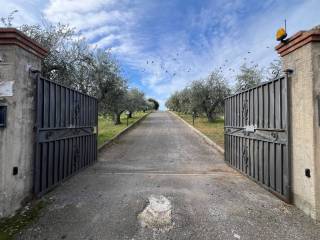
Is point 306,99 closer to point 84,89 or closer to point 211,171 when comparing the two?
point 211,171

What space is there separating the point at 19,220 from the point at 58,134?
1917 mm

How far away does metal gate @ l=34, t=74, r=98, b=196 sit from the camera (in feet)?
13.2

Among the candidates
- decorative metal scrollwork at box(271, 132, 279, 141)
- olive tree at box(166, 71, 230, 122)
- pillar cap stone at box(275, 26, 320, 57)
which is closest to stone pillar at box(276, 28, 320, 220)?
pillar cap stone at box(275, 26, 320, 57)

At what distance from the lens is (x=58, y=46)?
870 cm

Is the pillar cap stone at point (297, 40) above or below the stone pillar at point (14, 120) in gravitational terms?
above

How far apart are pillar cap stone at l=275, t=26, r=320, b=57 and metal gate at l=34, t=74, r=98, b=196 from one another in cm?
451

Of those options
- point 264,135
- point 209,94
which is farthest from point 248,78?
point 264,135

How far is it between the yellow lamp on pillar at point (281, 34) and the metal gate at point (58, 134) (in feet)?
14.6

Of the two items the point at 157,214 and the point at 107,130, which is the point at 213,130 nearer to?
the point at 107,130

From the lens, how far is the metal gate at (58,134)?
Answer: 403cm

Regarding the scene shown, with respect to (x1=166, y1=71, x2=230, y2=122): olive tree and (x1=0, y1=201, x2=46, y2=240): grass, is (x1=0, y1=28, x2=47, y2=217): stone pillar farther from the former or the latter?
(x1=166, y1=71, x2=230, y2=122): olive tree

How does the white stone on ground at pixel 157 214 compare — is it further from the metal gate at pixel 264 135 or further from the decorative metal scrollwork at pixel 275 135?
the decorative metal scrollwork at pixel 275 135

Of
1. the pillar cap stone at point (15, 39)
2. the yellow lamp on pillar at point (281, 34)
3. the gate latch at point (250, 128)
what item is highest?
the yellow lamp on pillar at point (281, 34)

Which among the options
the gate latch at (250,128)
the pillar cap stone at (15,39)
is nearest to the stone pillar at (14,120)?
the pillar cap stone at (15,39)
